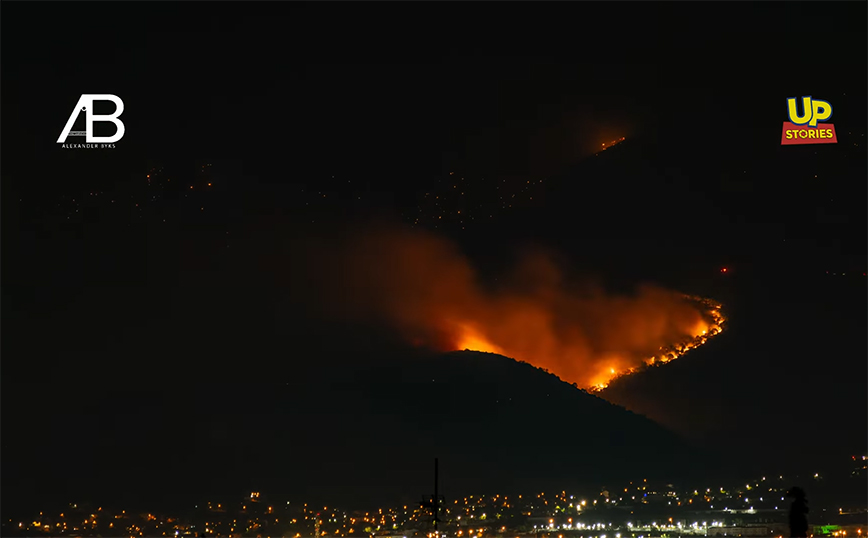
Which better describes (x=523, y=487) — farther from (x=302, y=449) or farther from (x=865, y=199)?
(x=865, y=199)

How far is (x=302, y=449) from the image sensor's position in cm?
4322

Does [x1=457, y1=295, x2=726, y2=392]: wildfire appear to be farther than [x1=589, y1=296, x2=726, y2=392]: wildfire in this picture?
Yes

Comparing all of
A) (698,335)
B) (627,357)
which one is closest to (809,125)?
(698,335)

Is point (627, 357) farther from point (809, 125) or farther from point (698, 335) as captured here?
point (809, 125)

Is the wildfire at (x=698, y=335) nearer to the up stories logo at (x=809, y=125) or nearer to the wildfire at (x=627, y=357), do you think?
the wildfire at (x=627, y=357)

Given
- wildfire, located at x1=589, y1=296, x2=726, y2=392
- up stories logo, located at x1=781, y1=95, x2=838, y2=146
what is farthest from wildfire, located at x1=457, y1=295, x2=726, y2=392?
up stories logo, located at x1=781, y1=95, x2=838, y2=146

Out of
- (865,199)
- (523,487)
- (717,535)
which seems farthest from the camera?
(865,199)

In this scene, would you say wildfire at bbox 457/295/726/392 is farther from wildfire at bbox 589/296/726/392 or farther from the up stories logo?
the up stories logo

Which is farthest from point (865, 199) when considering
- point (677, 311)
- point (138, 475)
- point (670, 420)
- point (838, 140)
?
point (138, 475)

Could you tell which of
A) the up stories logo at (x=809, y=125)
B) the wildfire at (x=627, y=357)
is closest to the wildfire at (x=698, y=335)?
the wildfire at (x=627, y=357)

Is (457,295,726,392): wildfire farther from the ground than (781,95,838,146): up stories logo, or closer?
closer

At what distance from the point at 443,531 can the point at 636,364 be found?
1383cm

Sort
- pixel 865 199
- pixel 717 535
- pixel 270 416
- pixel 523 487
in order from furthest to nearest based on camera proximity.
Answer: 1. pixel 270 416
2. pixel 865 199
3. pixel 523 487
4. pixel 717 535

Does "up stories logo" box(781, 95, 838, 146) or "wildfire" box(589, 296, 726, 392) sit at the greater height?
"up stories logo" box(781, 95, 838, 146)
